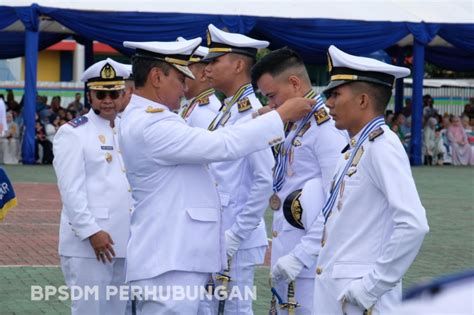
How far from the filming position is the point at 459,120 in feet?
98.7

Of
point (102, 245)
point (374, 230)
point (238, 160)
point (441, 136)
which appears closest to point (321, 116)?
point (238, 160)

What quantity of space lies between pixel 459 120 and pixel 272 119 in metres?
26.0

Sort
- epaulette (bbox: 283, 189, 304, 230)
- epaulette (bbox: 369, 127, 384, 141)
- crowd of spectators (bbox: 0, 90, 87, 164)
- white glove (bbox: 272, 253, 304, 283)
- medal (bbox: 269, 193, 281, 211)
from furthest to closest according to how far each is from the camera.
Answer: crowd of spectators (bbox: 0, 90, 87, 164) → medal (bbox: 269, 193, 281, 211) → epaulette (bbox: 283, 189, 304, 230) → white glove (bbox: 272, 253, 304, 283) → epaulette (bbox: 369, 127, 384, 141)

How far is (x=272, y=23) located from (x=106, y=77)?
1941 centimetres

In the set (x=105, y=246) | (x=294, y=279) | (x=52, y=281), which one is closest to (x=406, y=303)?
(x=294, y=279)

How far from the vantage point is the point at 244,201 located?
20.6ft

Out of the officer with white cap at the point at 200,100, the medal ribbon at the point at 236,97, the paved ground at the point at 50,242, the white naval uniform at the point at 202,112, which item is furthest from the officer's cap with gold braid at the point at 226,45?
the paved ground at the point at 50,242

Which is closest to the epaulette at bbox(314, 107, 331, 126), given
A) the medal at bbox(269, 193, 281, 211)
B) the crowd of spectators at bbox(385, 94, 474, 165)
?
the medal at bbox(269, 193, 281, 211)

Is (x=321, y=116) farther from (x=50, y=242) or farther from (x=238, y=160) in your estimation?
(x=50, y=242)

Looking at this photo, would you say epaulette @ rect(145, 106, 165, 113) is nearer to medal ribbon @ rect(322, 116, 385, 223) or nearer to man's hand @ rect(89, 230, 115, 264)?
medal ribbon @ rect(322, 116, 385, 223)

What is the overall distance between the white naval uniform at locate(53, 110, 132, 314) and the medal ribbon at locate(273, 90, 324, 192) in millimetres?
1006

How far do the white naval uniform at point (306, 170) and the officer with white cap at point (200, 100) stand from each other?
1248 millimetres

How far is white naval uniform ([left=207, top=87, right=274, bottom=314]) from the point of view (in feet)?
19.8

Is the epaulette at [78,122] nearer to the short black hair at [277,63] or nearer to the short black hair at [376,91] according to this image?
the short black hair at [277,63]
